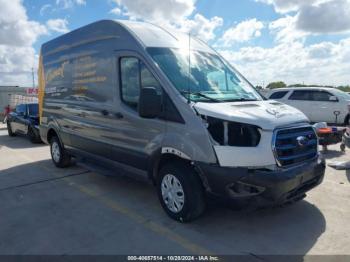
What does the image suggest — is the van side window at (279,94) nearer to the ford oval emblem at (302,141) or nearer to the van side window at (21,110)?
the van side window at (21,110)

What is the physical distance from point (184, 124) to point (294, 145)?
1.37m

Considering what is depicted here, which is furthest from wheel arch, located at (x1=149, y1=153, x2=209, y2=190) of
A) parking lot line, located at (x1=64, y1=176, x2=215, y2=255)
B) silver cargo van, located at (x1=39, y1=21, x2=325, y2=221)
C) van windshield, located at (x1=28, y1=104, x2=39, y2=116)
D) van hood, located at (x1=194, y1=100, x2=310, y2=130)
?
van windshield, located at (x1=28, y1=104, x2=39, y2=116)

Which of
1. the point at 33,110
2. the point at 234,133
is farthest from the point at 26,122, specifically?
the point at 234,133

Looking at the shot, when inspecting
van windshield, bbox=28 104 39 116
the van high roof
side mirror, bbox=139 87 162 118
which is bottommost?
van windshield, bbox=28 104 39 116

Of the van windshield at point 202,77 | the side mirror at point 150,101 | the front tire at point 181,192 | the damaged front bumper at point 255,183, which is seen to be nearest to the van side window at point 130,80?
the van windshield at point 202,77

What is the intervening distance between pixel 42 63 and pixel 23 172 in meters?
2.70

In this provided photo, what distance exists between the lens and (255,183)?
3.78 m

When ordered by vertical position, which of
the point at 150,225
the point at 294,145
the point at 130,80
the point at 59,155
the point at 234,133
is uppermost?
the point at 130,80

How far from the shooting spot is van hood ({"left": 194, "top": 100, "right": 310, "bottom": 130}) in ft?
12.5

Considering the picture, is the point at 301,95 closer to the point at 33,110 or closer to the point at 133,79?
the point at 33,110

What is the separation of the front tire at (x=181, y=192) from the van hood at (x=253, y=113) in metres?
0.83

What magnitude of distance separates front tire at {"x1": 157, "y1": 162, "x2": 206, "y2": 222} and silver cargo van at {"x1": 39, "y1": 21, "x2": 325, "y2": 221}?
1 centimetres

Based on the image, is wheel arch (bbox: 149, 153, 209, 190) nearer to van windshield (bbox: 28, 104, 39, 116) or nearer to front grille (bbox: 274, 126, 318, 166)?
front grille (bbox: 274, 126, 318, 166)

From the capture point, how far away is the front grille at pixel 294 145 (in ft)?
12.8
